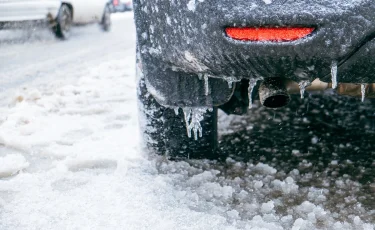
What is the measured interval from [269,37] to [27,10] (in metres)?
5.30

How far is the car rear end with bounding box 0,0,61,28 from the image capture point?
5352 millimetres

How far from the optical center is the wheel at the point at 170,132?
204 centimetres

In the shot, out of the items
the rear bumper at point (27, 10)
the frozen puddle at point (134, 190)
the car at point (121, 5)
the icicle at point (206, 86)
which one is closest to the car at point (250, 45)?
the icicle at point (206, 86)

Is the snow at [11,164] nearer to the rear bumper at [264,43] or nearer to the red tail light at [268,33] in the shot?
the rear bumper at [264,43]

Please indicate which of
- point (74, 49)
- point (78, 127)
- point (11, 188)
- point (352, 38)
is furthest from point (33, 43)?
point (352, 38)

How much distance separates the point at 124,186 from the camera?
6.02 feet

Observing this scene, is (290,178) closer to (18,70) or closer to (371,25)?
(371,25)

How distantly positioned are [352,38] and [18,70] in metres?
3.78

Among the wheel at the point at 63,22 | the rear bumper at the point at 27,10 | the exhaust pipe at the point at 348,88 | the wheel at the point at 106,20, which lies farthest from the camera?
the wheel at the point at 106,20

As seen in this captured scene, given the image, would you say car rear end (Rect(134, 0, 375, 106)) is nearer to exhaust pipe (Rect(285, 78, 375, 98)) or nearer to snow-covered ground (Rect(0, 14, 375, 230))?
exhaust pipe (Rect(285, 78, 375, 98))

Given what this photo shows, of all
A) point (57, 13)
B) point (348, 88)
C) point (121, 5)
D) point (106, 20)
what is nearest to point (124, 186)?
point (348, 88)

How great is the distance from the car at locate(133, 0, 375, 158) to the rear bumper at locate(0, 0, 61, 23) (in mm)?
4394

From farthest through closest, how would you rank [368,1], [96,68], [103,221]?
1. [96,68]
2. [103,221]
3. [368,1]

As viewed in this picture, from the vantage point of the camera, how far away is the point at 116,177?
1.93 meters
